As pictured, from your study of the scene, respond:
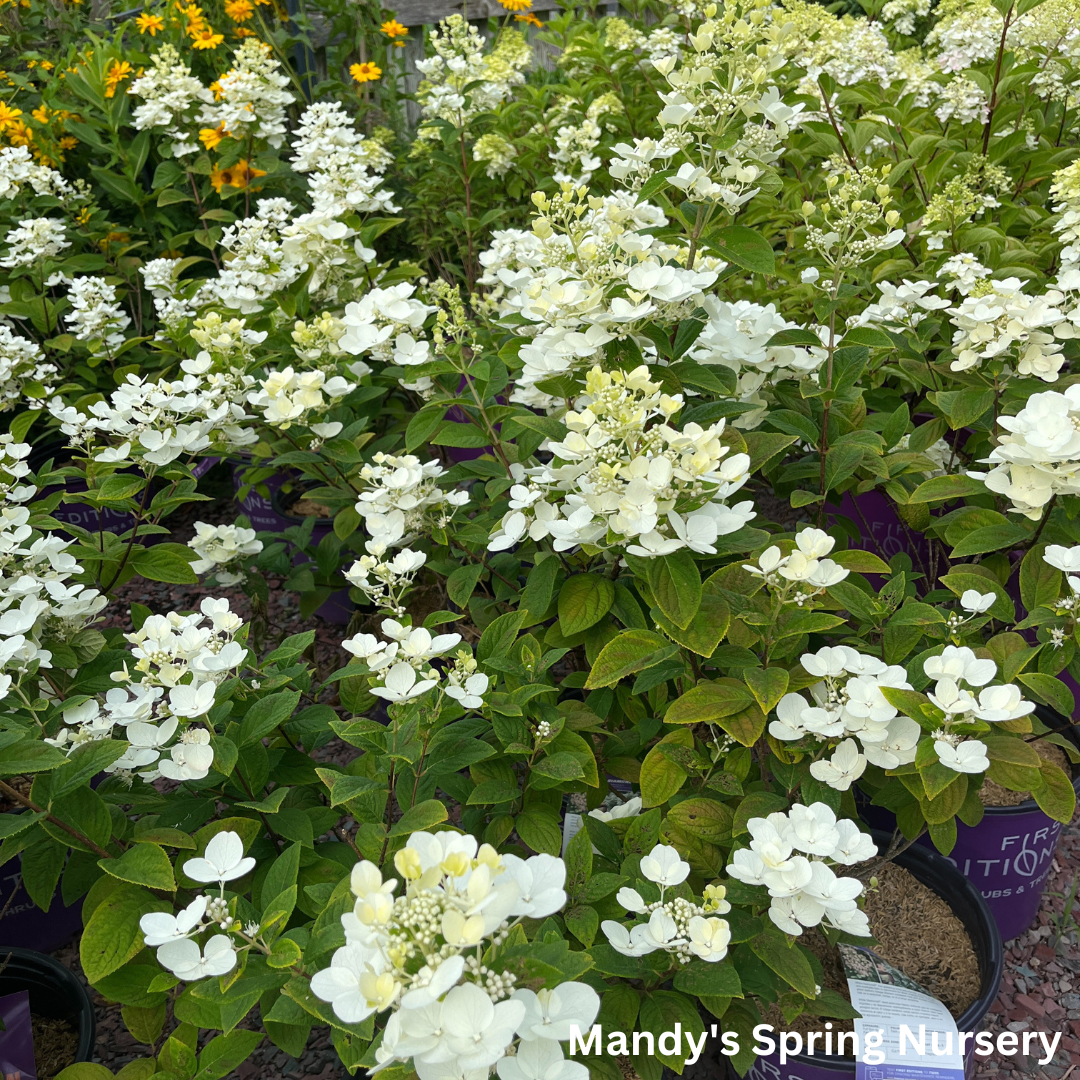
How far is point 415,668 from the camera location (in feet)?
3.78

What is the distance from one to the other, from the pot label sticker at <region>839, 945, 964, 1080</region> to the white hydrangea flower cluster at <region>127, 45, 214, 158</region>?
2.95 meters

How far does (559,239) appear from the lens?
4.38 feet

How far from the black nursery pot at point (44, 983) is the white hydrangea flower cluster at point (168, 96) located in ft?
7.85

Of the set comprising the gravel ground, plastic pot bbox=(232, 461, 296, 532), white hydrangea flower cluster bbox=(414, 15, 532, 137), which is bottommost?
the gravel ground

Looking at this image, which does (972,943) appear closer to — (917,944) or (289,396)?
(917,944)

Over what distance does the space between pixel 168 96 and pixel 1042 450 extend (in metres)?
2.73

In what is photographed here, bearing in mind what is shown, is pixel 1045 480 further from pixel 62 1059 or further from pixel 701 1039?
pixel 62 1059

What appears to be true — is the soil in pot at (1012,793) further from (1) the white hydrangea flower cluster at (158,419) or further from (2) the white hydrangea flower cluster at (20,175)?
(2) the white hydrangea flower cluster at (20,175)

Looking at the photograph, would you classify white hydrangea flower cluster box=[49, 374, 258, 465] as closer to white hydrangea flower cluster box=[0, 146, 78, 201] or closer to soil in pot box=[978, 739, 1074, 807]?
white hydrangea flower cluster box=[0, 146, 78, 201]

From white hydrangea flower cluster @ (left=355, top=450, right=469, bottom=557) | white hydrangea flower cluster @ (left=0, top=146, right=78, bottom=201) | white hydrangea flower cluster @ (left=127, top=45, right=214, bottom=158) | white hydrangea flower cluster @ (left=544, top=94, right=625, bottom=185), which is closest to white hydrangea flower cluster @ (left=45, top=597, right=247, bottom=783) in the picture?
white hydrangea flower cluster @ (left=355, top=450, right=469, bottom=557)

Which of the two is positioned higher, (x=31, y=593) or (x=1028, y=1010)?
(x=31, y=593)

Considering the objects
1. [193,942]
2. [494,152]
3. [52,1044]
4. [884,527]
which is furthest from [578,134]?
[52,1044]

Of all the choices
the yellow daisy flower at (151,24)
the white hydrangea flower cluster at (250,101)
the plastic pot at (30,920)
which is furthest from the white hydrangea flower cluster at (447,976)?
the yellow daisy flower at (151,24)

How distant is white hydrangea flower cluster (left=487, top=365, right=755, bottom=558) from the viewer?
Result: 3.39ft
